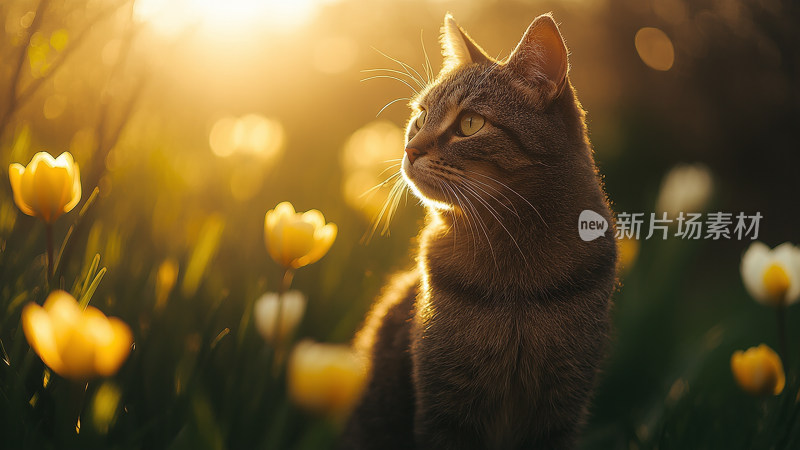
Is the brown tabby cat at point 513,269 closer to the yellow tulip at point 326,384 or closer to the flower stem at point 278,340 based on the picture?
the flower stem at point 278,340

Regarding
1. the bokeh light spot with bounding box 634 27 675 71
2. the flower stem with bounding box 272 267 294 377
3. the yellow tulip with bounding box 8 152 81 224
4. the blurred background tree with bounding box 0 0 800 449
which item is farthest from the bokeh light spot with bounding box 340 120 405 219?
the bokeh light spot with bounding box 634 27 675 71

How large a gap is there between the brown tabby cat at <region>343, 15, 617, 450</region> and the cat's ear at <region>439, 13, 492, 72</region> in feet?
0.86

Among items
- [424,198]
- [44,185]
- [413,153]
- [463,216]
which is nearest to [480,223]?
[463,216]

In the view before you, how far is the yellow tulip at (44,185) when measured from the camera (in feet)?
3.38

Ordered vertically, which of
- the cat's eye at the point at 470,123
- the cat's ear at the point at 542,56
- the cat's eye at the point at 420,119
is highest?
the cat's ear at the point at 542,56

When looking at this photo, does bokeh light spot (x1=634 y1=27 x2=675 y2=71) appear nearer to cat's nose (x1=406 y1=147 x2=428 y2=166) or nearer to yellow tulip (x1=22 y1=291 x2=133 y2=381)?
cat's nose (x1=406 y1=147 x2=428 y2=166)

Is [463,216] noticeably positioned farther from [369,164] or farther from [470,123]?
[369,164]

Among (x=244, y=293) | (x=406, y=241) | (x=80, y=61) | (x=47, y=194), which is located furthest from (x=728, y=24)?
(x=47, y=194)

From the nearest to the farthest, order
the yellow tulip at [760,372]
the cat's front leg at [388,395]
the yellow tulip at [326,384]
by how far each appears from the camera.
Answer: the yellow tulip at [326,384]
the yellow tulip at [760,372]
the cat's front leg at [388,395]

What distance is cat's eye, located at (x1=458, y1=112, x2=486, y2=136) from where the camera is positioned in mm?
1625

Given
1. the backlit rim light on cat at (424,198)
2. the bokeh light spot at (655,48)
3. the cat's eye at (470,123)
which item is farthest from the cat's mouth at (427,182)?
the bokeh light spot at (655,48)

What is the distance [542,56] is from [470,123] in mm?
281

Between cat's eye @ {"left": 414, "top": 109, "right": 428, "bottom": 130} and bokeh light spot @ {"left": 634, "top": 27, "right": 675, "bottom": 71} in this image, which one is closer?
cat's eye @ {"left": 414, "top": 109, "right": 428, "bottom": 130}

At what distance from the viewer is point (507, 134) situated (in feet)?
5.19
